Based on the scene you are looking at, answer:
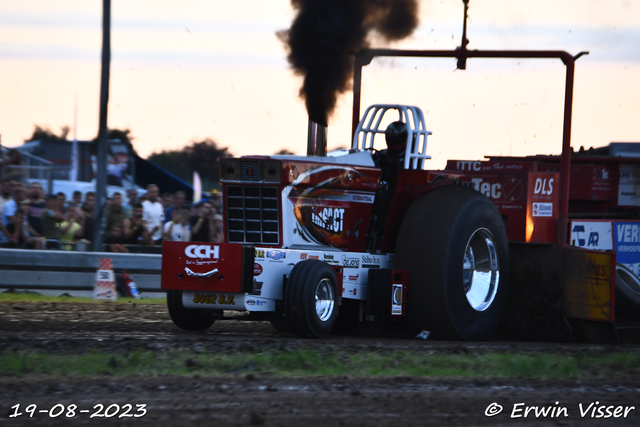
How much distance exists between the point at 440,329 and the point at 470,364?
1.66m

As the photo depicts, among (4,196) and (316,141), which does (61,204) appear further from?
(316,141)

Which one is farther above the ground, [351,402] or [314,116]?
[314,116]

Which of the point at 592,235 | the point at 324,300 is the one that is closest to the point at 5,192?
the point at 324,300

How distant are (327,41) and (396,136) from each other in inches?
56.9

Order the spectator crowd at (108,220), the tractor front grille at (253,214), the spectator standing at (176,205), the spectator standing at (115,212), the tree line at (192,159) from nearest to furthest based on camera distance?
the tractor front grille at (253,214) → the spectator crowd at (108,220) → the spectator standing at (115,212) → the spectator standing at (176,205) → the tree line at (192,159)

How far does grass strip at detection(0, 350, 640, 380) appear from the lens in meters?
6.01

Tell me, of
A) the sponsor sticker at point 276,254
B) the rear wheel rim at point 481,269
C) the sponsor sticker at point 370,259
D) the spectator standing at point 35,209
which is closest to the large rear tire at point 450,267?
the rear wheel rim at point 481,269

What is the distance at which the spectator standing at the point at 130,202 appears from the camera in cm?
1303

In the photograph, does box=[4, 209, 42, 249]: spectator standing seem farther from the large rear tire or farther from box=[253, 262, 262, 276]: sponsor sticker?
the large rear tire

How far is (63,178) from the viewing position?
2041 centimetres

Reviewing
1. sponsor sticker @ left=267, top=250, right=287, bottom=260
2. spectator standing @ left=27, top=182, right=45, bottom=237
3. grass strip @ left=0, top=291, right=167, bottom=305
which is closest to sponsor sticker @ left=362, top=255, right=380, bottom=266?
sponsor sticker @ left=267, top=250, right=287, bottom=260

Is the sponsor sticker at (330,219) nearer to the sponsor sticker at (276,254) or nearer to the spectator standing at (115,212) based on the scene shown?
the sponsor sticker at (276,254)

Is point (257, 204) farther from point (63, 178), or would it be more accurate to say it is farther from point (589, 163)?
point (63, 178)

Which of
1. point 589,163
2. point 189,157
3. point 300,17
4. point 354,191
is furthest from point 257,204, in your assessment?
point 189,157
